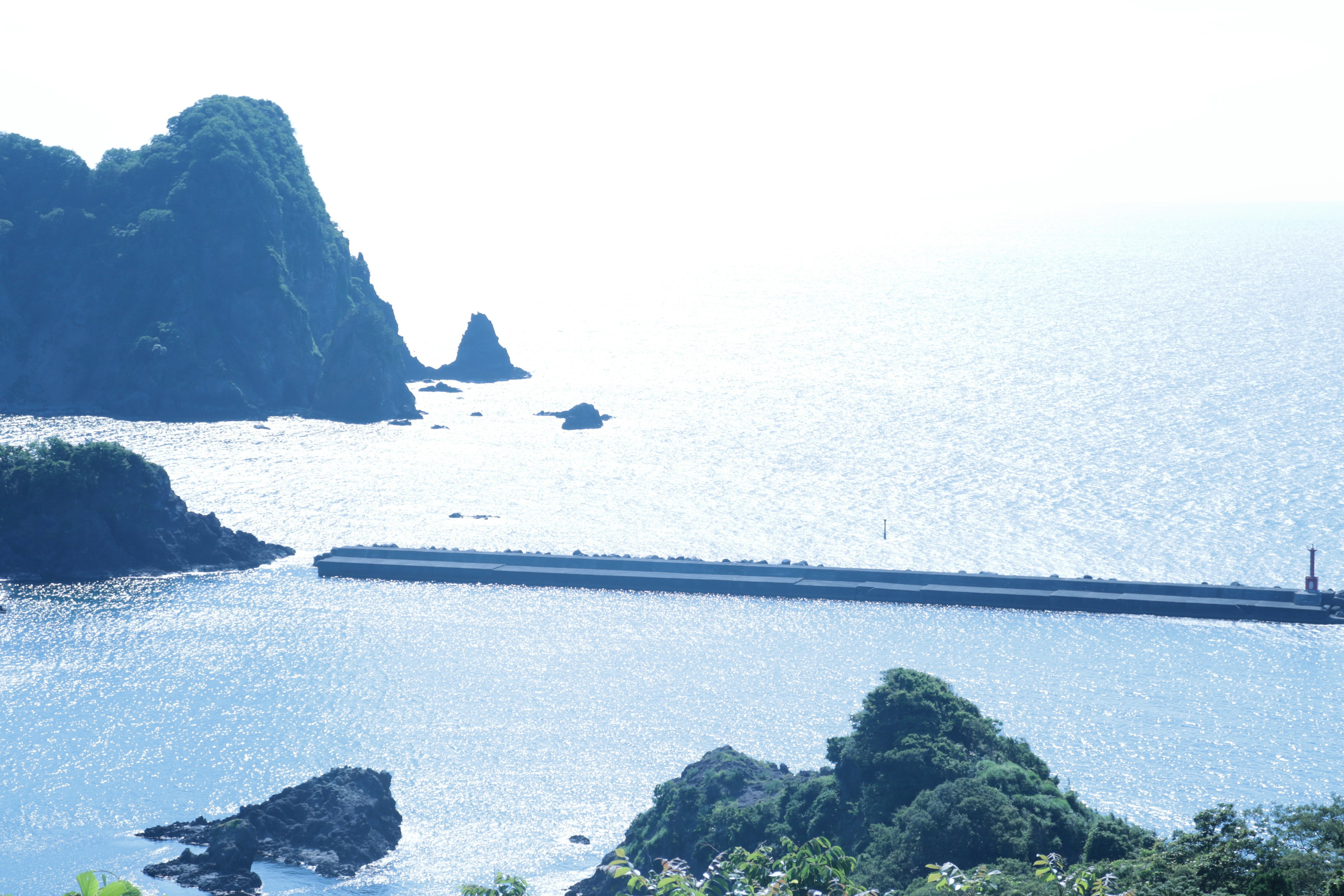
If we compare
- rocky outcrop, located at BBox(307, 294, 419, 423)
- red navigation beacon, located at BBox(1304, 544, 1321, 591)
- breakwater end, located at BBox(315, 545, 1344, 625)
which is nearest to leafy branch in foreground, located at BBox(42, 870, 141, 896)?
breakwater end, located at BBox(315, 545, 1344, 625)

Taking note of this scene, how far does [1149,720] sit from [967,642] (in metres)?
13.8

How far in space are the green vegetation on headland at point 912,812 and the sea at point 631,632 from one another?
6175 mm

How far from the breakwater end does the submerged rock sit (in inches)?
3121

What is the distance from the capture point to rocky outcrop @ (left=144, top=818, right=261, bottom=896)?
46438mm

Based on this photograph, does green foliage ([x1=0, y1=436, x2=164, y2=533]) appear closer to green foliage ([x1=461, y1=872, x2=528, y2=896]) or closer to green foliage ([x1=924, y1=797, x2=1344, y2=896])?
green foliage ([x1=924, y1=797, x2=1344, y2=896])

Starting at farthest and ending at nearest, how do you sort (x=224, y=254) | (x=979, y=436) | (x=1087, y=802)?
1. (x=224, y=254)
2. (x=979, y=436)
3. (x=1087, y=802)

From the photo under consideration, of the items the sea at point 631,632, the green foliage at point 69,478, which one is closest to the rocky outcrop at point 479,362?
the sea at point 631,632

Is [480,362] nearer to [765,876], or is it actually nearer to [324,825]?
[324,825]

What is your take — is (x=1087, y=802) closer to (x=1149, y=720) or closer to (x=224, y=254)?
(x=1149, y=720)

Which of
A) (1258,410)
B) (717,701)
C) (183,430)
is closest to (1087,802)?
(717,701)

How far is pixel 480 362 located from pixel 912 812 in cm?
13955

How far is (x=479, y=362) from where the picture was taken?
171375 millimetres

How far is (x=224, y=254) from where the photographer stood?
157 meters

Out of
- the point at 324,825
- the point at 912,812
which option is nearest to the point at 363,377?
the point at 324,825
